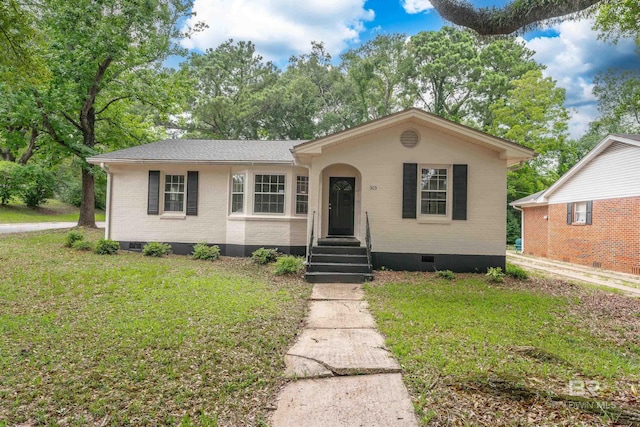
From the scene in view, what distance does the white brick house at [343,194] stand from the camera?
9.55 metres

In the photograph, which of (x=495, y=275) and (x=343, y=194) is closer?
(x=495, y=275)

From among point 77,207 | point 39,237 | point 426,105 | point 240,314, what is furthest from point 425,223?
point 77,207

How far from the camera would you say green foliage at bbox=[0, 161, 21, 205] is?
1939 cm

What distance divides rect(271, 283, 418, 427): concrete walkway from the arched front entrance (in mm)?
5679

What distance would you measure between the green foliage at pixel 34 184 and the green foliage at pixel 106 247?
13495 mm

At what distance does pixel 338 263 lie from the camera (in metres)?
8.99

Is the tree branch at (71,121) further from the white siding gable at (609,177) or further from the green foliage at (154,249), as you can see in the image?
the white siding gable at (609,177)

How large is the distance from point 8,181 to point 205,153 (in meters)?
17.9

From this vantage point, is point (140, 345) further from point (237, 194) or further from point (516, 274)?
point (516, 274)

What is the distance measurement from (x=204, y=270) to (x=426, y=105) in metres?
24.2

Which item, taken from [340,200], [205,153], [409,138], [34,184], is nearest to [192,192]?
[205,153]

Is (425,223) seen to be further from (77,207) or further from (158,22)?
(77,207)

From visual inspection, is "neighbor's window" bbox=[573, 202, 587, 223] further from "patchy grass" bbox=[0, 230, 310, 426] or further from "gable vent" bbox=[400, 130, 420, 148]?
"patchy grass" bbox=[0, 230, 310, 426]
